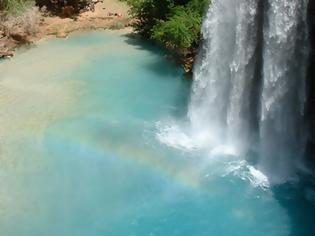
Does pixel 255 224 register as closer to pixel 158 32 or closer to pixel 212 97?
pixel 212 97

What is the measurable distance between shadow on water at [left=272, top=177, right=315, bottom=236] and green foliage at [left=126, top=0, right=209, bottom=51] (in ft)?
29.1

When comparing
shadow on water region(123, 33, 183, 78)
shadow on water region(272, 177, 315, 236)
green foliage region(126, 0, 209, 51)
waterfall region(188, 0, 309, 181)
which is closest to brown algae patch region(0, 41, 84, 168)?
shadow on water region(123, 33, 183, 78)

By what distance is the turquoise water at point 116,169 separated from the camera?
44.7 feet

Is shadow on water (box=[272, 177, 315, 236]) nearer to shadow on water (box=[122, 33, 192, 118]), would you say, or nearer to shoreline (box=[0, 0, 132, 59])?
shadow on water (box=[122, 33, 192, 118])

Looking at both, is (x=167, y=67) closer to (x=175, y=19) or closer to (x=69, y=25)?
(x=175, y=19)

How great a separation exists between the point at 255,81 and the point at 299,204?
4.35m

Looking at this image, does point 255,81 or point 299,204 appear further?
point 255,81

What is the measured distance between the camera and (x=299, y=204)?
14203mm

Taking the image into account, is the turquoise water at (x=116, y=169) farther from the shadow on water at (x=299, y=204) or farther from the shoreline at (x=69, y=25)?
the shoreline at (x=69, y=25)

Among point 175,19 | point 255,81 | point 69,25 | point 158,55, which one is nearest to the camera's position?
point 255,81

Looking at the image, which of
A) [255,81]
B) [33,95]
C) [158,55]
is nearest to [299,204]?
[255,81]

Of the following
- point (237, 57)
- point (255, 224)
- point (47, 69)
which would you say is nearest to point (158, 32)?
point (47, 69)

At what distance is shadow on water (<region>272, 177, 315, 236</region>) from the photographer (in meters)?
13.4

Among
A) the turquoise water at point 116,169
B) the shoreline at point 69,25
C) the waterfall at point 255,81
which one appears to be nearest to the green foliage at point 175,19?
the turquoise water at point 116,169
